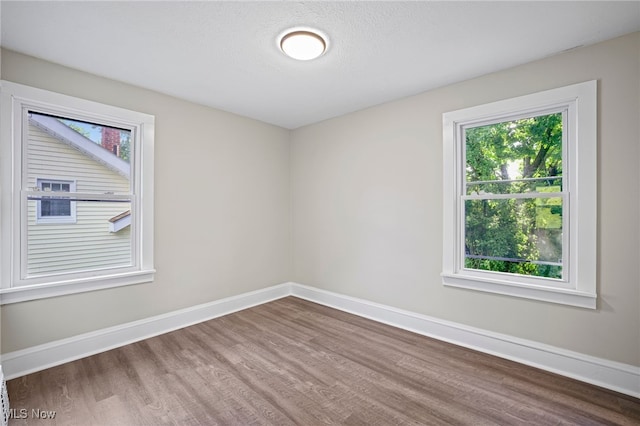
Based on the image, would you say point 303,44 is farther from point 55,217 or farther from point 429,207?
point 55,217

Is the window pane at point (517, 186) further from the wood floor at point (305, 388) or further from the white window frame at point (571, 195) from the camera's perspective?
the wood floor at point (305, 388)

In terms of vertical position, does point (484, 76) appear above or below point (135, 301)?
above

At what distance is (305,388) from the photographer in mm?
2168

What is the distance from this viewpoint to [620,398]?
203 centimetres

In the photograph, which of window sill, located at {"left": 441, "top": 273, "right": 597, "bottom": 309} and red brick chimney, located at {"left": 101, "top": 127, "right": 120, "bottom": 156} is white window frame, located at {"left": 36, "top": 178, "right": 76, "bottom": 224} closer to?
red brick chimney, located at {"left": 101, "top": 127, "right": 120, "bottom": 156}

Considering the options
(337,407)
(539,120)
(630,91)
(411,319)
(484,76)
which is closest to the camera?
(337,407)

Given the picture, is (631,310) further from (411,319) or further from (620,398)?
(411,319)

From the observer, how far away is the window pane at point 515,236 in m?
2.47

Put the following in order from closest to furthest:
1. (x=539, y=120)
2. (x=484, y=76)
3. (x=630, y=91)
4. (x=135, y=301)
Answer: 1. (x=630, y=91)
2. (x=539, y=120)
3. (x=484, y=76)
4. (x=135, y=301)

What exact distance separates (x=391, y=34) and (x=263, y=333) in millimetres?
3020

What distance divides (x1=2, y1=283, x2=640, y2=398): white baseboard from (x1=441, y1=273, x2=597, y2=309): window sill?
39 cm

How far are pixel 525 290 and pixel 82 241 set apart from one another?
13.3 feet

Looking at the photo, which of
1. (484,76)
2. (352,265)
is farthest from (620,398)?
(484,76)

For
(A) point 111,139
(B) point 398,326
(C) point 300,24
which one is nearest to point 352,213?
(B) point 398,326
